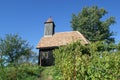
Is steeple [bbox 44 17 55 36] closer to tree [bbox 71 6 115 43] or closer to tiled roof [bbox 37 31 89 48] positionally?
tiled roof [bbox 37 31 89 48]

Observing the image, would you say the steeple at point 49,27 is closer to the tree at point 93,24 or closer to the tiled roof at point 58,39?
the tiled roof at point 58,39

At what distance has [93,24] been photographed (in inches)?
1978

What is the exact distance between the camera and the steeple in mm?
44578

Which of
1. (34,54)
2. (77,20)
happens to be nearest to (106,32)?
(77,20)

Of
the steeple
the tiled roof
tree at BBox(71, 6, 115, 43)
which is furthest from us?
tree at BBox(71, 6, 115, 43)

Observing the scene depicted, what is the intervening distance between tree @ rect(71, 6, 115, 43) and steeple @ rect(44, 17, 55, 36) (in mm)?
7024

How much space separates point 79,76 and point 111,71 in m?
1.43

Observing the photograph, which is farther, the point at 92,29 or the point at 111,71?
the point at 92,29

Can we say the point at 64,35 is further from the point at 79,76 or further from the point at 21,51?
the point at 79,76

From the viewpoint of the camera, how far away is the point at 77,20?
171 ft

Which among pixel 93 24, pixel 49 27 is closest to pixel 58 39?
pixel 49 27

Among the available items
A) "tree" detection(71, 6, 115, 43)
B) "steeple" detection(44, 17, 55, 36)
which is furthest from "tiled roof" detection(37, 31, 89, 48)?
"tree" detection(71, 6, 115, 43)

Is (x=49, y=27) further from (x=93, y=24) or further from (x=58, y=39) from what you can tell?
(x=93, y=24)

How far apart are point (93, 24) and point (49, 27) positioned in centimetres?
926
